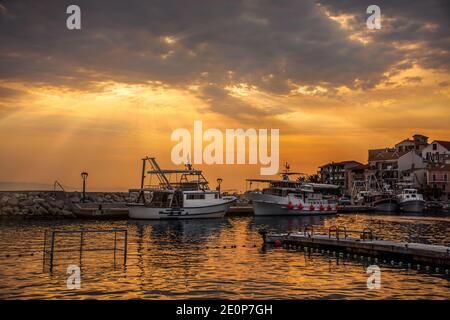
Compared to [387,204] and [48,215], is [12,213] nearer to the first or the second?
[48,215]

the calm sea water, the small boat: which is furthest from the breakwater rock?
the small boat

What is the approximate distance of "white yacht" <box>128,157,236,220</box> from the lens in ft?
230

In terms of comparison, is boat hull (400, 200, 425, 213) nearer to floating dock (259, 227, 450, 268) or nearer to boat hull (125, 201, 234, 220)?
boat hull (125, 201, 234, 220)

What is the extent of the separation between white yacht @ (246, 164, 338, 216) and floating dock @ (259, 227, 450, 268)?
1793 inches

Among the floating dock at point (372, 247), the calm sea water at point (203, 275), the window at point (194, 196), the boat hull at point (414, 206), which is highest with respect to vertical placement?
the window at point (194, 196)

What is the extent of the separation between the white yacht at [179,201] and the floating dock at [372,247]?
32.6m

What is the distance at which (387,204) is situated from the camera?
372 ft

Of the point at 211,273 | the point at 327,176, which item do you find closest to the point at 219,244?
the point at 211,273

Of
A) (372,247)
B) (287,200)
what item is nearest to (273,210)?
(287,200)

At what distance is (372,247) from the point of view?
3183 centimetres

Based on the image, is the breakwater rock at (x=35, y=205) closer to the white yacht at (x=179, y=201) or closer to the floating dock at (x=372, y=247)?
the white yacht at (x=179, y=201)

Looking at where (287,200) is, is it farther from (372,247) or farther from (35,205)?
(372,247)

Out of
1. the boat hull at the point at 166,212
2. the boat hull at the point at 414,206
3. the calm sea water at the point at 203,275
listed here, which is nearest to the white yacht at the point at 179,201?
the boat hull at the point at 166,212

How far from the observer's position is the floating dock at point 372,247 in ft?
91.9
